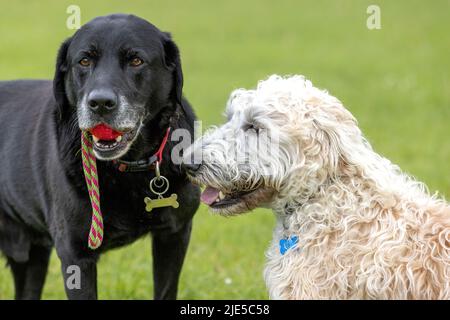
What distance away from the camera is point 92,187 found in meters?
5.65

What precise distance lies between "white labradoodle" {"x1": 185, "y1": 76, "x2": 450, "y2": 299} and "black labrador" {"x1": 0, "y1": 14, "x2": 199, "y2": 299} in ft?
2.49

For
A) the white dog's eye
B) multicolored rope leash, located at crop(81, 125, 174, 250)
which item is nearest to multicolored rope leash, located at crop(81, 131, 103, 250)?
multicolored rope leash, located at crop(81, 125, 174, 250)

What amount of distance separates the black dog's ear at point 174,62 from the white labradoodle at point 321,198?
0.88 m

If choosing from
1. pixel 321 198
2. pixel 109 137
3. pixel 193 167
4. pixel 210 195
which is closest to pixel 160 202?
pixel 109 137

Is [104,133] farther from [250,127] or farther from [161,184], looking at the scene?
[250,127]

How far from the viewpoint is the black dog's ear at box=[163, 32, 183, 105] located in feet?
19.5

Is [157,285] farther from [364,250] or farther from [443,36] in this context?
[443,36]

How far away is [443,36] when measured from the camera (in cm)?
2100

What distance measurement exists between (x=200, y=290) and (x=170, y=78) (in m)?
2.14

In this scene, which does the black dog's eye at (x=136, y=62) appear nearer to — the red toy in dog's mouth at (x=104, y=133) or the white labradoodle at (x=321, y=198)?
the red toy in dog's mouth at (x=104, y=133)

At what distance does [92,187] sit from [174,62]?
1044 millimetres

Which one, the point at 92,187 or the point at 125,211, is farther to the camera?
the point at 125,211
